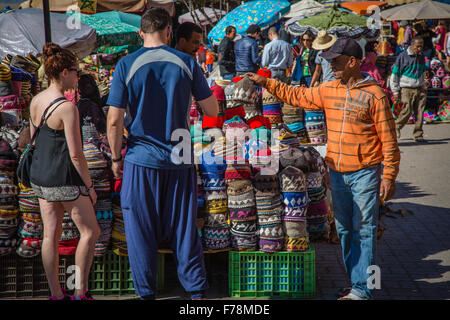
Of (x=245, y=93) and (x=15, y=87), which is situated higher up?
(x=15, y=87)

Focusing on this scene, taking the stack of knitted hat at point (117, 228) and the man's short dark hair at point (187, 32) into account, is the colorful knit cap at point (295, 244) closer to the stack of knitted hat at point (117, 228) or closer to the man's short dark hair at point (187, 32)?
the stack of knitted hat at point (117, 228)

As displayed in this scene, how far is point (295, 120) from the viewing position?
8.27 m

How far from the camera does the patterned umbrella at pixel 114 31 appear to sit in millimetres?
11312

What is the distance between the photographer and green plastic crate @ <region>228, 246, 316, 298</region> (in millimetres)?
4250

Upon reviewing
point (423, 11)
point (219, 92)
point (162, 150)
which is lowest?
point (162, 150)

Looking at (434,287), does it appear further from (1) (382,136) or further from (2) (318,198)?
(1) (382,136)

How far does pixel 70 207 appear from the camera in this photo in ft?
12.3

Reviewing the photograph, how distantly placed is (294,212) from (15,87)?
416 centimetres

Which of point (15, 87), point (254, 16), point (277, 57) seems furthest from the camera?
point (254, 16)

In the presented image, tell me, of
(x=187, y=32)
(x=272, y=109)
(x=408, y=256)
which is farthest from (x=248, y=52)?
(x=187, y=32)

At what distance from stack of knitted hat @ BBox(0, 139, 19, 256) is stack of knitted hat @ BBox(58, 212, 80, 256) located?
0.39 m

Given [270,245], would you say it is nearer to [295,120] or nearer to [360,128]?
[360,128]

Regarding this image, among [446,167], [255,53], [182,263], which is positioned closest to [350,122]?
[182,263]

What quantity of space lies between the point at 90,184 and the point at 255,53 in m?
7.57
